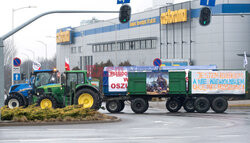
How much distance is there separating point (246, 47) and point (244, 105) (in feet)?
65.3

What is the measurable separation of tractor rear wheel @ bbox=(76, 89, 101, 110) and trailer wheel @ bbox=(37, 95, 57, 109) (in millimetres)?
1286

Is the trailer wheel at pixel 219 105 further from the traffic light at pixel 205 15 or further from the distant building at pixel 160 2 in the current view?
the distant building at pixel 160 2

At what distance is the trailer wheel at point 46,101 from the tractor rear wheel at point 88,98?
1286 millimetres

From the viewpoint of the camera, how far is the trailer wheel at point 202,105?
1086 inches

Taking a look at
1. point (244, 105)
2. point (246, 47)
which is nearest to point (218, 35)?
point (246, 47)

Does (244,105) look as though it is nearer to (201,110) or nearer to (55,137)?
(201,110)

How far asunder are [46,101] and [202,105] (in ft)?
31.3

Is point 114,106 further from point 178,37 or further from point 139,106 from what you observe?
point 178,37

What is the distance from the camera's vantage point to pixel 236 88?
2822 centimetres

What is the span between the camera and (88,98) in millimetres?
24656

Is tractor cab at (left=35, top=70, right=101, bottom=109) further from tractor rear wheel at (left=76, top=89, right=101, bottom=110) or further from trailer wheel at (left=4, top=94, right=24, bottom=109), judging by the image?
trailer wheel at (left=4, top=94, right=24, bottom=109)

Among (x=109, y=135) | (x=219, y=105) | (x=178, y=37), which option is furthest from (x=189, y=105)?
(x=178, y=37)

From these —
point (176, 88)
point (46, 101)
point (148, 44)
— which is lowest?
point (46, 101)

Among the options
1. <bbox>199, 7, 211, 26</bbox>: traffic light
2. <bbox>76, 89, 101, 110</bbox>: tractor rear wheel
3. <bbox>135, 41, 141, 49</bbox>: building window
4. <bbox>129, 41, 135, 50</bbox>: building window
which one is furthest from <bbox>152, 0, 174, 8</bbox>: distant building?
<bbox>199, 7, 211, 26</bbox>: traffic light
